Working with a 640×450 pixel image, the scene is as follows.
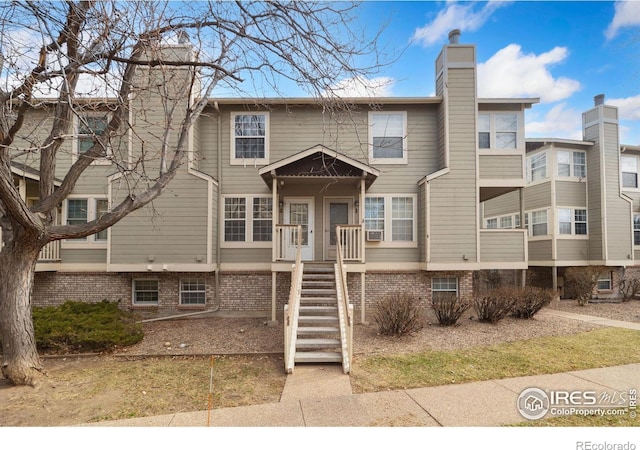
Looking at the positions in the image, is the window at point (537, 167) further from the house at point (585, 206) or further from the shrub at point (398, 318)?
the shrub at point (398, 318)

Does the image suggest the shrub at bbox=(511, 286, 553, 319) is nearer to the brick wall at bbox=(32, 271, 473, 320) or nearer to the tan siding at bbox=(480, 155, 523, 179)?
the brick wall at bbox=(32, 271, 473, 320)

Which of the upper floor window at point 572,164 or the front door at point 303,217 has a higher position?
the upper floor window at point 572,164

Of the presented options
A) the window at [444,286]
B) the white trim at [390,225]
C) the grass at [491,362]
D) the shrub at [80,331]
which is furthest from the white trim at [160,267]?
the window at [444,286]

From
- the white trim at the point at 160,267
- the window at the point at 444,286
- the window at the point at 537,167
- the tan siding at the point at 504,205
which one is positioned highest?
the window at the point at 537,167

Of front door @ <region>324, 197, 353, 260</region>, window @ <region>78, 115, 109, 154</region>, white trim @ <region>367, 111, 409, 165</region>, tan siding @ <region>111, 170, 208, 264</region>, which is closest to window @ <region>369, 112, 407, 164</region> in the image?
white trim @ <region>367, 111, 409, 165</region>

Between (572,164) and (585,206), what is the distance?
6.00 ft

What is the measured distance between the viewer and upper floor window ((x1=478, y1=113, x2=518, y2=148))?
1109 centimetres

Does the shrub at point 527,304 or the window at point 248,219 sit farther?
the window at point 248,219

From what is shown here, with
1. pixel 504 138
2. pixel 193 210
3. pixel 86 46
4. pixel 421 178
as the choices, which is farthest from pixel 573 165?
pixel 86 46

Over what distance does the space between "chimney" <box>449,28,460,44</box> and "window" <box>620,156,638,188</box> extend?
1116cm

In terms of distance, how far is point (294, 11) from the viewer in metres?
5.40

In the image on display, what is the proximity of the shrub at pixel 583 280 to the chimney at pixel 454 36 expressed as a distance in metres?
9.27

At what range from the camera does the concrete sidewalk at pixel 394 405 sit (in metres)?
4.14

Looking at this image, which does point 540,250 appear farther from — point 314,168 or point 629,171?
point 314,168
